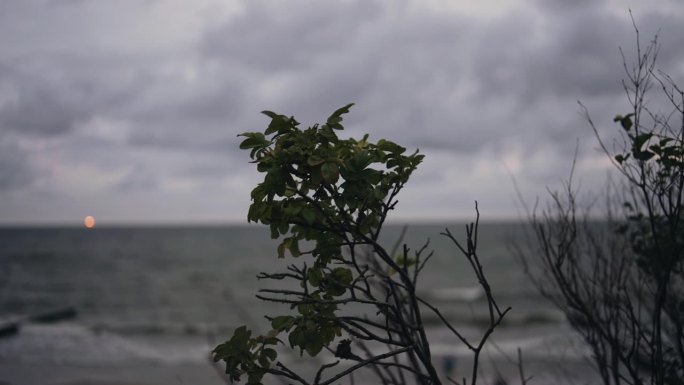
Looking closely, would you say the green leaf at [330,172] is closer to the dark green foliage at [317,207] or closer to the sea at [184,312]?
the dark green foliage at [317,207]

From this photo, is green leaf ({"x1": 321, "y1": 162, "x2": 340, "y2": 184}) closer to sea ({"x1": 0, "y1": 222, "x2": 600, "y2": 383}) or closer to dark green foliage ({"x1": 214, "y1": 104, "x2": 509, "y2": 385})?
dark green foliage ({"x1": 214, "y1": 104, "x2": 509, "y2": 385})

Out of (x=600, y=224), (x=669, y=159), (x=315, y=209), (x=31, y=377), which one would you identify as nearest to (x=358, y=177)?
(x=315, y=209)

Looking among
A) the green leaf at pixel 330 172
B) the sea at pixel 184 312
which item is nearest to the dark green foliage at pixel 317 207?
the green leaf at pixel 330 172

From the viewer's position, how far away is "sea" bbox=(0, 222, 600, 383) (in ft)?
64.7

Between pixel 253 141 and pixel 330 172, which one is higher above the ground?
pixel 253 141

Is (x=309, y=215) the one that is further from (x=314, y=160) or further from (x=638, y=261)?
(x=638, y=261)

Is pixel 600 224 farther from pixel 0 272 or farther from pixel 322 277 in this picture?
pixel 0 272

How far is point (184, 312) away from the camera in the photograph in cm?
3478

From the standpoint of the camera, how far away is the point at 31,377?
1838cm

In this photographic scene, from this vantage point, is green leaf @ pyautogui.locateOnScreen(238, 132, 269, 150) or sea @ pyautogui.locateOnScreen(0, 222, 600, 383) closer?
green leaf @ pyautogui.locateOnScreen(238, 132, 269, 150)

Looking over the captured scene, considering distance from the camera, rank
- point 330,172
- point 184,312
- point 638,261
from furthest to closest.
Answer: point 184,312 → point 638,261 → point 330,172

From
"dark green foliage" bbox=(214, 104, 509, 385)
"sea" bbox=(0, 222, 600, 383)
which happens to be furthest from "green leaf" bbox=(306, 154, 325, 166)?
"sea" bbox=(0, 222, 600, 383)

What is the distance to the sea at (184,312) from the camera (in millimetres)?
19719

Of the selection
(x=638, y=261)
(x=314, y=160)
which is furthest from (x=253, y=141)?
(x=638, y=261)
